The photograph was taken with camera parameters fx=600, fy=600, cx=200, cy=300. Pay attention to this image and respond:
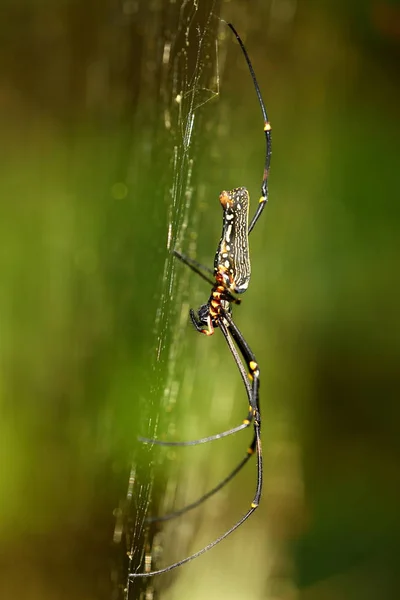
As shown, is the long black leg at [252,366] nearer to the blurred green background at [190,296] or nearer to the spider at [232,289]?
the spider at [232,289]

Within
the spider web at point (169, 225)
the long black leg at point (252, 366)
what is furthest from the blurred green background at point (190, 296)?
the long black leg at point (252, 366)

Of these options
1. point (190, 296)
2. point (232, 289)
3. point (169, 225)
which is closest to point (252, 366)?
point (232, 289)

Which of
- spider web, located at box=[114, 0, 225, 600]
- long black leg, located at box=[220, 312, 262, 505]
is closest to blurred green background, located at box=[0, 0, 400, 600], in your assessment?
spider web, located at box=[114, 0, 225, 600]

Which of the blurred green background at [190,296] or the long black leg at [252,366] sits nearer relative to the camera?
the long black leg at [252,366]

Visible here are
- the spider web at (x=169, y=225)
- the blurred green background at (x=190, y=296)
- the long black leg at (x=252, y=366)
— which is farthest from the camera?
the blurred green background at (x=190, y=296)

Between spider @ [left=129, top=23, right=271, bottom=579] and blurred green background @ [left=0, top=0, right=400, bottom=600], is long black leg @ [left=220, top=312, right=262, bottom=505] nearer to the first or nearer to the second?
spider @ [left=129, top=23, right=271, bottom=579]

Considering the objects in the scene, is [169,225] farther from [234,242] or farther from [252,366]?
[252,366]

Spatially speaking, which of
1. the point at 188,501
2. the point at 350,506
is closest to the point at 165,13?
the point at 188,501

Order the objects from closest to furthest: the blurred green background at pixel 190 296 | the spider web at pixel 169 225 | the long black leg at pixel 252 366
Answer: the spider web at pixel 169 225 → the long black leg at pixel 252 366 → the blurred green background at pixel 190 296
